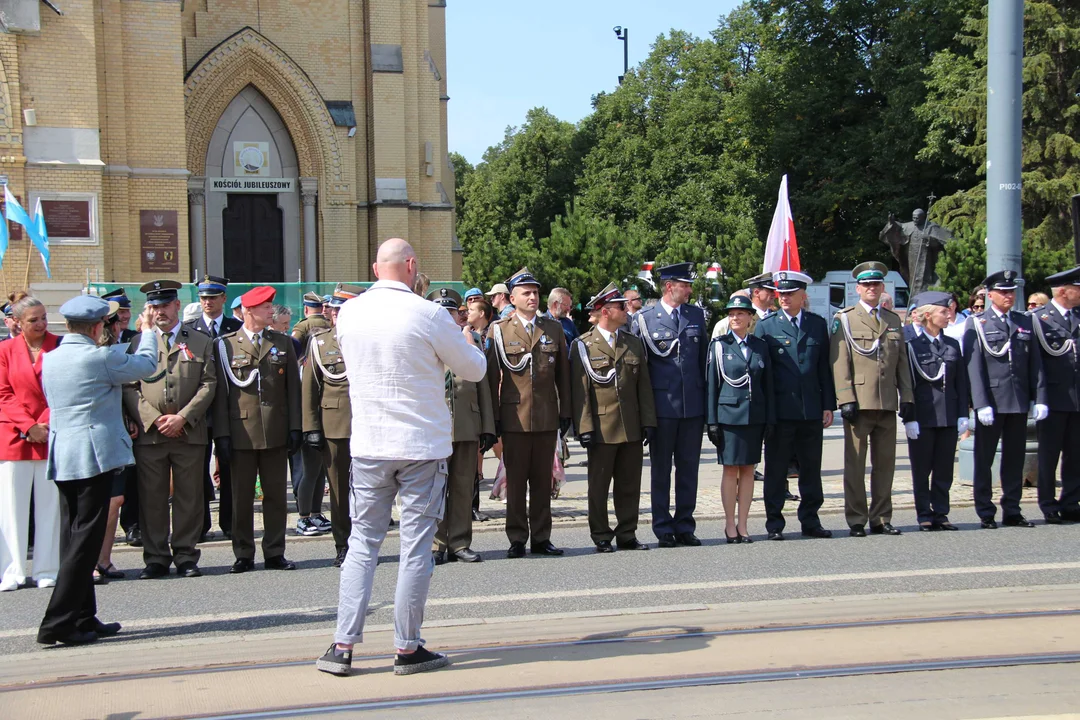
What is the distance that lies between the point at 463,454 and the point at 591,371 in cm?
120

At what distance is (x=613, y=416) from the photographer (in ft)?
30.6

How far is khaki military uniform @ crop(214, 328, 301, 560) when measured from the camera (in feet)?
29.6

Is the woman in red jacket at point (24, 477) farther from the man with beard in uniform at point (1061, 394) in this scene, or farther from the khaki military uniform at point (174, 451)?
the man with beard in uniform at point (1061, 394)

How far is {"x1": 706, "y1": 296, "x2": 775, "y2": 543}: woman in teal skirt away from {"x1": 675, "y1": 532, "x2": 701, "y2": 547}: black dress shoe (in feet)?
0.91

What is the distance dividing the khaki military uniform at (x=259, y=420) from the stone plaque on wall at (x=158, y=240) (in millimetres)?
17842

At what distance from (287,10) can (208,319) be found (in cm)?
2058

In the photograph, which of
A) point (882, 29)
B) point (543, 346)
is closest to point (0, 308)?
point (543, 346)

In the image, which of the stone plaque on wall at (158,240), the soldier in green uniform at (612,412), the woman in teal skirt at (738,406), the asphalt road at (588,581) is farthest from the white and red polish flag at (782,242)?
the stone plaque on wall at (158,240)

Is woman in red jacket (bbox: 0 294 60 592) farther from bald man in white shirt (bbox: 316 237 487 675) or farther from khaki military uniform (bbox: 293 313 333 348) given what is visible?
bald man in white shirt (bbox: 316 237 487 675)

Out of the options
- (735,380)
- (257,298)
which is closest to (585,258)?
(735,380)

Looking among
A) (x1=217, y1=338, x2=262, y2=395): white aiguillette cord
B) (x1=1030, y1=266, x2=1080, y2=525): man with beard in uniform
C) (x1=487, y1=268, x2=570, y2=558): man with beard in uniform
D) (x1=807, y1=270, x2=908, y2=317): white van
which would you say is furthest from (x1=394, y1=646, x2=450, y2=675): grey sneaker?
(x1=807, y1=270, x2=908, y2=317): white van

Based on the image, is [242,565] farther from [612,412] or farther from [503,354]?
[612,412]

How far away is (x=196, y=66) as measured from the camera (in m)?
28.5

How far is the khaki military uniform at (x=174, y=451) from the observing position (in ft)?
29.1
